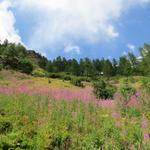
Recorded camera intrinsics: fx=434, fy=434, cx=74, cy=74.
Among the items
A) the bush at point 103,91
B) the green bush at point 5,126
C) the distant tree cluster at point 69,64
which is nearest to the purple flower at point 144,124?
the green bush at point 5,126

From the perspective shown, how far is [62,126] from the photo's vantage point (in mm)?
12516

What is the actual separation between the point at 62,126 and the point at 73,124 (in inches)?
33.5

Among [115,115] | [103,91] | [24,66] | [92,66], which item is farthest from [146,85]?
[92,66]

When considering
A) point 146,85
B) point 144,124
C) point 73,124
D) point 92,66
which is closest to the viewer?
point 144,124

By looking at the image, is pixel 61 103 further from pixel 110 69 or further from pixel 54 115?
pixel 110 69

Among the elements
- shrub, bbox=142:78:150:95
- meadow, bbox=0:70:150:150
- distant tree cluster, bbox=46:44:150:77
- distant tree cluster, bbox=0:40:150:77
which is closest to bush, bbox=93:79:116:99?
meadow, bbox=0:70:150:150

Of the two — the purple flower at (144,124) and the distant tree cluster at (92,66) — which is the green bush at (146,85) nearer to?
the purple flower at (144,124)

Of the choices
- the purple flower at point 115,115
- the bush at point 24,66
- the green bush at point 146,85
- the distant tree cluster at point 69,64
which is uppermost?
the distant tree cluster at point 69,64

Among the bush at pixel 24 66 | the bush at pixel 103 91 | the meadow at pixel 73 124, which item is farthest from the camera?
the bush at pixel 24 66

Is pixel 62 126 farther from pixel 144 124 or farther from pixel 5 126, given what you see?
pixel 144 124

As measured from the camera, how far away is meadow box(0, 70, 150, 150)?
1001cm

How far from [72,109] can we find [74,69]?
266 feet

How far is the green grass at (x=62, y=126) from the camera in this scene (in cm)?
1001

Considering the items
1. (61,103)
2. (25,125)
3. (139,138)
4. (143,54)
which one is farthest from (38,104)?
(143,54)
